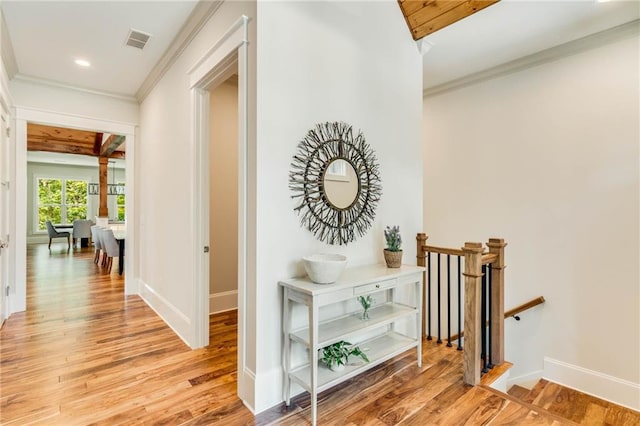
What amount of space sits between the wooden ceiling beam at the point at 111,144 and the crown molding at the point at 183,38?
8.06 ft

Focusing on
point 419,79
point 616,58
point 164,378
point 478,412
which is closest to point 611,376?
point 478,412

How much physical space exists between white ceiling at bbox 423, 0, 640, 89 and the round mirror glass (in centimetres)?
178

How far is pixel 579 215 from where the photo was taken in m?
3.15

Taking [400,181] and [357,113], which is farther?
[400,181]

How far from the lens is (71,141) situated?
683 centimetres

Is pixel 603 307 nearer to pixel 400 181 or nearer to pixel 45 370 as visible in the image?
pixel 400 181

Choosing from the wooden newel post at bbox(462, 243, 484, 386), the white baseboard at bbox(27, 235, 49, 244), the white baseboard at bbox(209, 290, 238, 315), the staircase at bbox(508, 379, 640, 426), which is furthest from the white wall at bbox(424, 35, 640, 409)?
the white baseboard at bbox(27, 235, 49, 244)

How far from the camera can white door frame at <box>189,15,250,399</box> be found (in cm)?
201

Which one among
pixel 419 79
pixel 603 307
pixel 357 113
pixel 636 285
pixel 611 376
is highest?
pixel 419 79

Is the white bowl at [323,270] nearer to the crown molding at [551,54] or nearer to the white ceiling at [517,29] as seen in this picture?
the white ceiling at [517,29]

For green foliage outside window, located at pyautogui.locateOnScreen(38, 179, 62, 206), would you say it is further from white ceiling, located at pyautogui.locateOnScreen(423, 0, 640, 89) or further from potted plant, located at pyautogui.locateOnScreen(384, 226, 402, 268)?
potted plant, located at pyautogui.locateOnScreen(384, 226, 402, 268)

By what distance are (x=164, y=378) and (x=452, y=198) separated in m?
3.77

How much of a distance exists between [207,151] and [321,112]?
3.75ft

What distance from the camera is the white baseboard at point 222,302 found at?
145 inches
